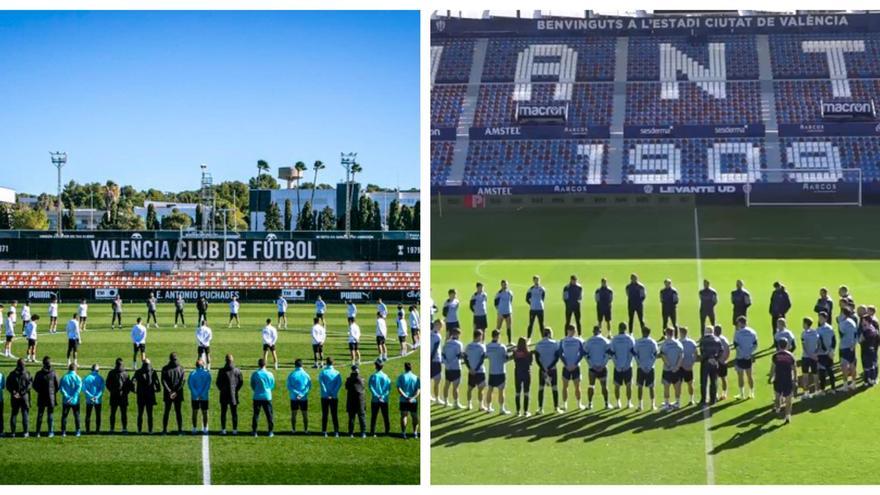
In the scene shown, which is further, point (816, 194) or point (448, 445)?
point (816, 194)

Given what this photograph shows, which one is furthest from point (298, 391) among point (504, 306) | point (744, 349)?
point (744, 349)

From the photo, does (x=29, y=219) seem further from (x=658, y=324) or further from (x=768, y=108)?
(x=768, y=108)

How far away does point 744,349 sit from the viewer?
1107 cm

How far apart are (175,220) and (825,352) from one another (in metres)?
15.7

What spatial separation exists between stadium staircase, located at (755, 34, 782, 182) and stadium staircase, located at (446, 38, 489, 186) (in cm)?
878

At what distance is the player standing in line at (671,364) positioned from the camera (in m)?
10.6

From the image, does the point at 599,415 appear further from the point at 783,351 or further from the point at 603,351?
the point at 783,351

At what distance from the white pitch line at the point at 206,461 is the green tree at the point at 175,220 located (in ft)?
42.0

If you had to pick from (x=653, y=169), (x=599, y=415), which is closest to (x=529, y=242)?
(x=653, y=169)

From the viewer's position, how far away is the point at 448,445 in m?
10.0

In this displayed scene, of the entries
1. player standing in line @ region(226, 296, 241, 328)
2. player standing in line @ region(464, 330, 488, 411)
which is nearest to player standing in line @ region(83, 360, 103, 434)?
player standing in line @ region(464, 330, 488, 411)

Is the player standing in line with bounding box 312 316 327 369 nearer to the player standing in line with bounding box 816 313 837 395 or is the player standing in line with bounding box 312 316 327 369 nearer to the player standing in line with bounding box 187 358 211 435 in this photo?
the player standing in line with bounding box 187 358 211 435

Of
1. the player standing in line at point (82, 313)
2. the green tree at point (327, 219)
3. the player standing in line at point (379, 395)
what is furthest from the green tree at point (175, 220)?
the player standing in line at point (379, 395)

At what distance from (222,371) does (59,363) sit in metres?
5.68
